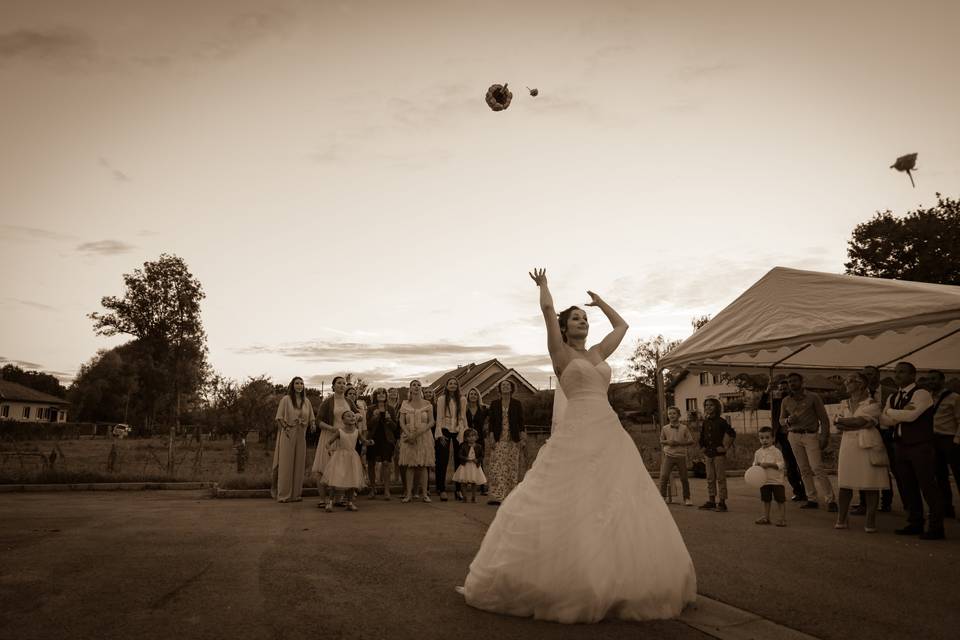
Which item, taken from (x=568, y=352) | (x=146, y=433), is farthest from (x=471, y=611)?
(x=146, y=433)

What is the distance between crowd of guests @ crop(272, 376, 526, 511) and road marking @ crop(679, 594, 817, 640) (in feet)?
22.9

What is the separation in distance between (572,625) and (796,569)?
2965mm

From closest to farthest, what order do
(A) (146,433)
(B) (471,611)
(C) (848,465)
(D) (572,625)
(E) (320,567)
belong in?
(D) (572,625), (B) (471,611), (E) (320,567), (C) (848,465), (A) (146,433)

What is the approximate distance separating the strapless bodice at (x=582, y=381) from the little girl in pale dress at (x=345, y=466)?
667 cm

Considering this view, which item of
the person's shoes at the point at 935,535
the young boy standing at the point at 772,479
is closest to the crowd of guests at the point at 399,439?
the young boy standing at the point at 772,479

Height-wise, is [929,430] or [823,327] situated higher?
[823,327]

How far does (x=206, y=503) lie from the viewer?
37.6ft

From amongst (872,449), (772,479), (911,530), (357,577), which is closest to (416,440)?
(772,479)

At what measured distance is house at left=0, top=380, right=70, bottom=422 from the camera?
8538 centimetres

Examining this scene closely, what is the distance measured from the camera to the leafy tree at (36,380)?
111500 mm

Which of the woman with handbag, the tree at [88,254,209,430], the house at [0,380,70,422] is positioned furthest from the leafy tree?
the woman with handbag

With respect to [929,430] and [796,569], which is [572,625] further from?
[929,430]

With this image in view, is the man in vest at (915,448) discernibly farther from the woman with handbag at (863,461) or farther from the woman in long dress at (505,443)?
the woman in long dress at (505,443)

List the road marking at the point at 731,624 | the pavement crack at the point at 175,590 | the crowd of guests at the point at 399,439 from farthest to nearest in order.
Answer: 1. the crowd of guests at the point at 399,439
2. the pavement crack at the point at 175,590
3. the road marking at the point at 731,624
